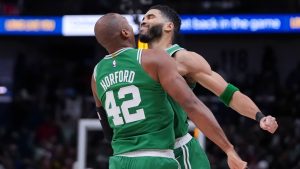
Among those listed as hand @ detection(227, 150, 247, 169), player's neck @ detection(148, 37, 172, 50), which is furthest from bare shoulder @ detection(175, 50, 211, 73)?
hand @ detection(227, 150, 247, 169)

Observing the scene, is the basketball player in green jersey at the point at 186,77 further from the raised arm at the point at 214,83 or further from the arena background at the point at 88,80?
the arena background at the point at 88,80

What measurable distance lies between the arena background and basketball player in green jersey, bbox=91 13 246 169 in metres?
7.40

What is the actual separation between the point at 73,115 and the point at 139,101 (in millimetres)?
11186

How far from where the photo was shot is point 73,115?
15438 mm

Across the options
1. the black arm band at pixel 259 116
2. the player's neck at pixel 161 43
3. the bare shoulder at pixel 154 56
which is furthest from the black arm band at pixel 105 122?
the black arm band at pixel 259 116

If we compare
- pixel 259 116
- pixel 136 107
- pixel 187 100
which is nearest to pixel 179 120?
pixel 259 116

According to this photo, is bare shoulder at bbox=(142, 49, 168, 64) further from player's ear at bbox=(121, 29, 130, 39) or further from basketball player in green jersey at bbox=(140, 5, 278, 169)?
basketball player in green jersey at bbox=(140, 5, 278, 169)

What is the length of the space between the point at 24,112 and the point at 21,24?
3.14 m

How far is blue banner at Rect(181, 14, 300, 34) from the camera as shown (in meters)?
12.4

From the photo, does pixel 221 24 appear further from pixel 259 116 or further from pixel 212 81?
pixel 259 116

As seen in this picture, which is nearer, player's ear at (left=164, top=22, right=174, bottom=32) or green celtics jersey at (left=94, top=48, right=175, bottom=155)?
green celtics jersey at (left=94, top=48, right=175, bottom=155)

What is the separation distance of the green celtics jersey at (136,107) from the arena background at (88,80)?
24.5 ft

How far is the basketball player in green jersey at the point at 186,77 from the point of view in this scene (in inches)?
195

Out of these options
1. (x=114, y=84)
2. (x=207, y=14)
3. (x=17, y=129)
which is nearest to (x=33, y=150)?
(x=17, y=129)
